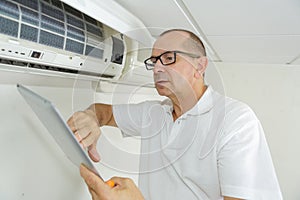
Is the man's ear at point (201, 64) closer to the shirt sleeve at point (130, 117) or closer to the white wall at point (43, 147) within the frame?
the white wall at point (43, 147)

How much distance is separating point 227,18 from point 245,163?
54 centimetres

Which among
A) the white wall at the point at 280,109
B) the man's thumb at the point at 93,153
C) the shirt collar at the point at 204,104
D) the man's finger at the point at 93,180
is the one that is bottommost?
the white wall at the point at 280,109

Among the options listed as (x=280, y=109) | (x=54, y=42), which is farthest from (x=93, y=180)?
(x=280, y=109)

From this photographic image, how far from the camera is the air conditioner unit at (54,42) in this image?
2.44 feet

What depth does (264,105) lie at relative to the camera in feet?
8.00

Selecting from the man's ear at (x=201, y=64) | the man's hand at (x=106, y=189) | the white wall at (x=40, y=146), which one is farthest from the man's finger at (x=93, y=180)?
the man's ear at (x=201, y=64)

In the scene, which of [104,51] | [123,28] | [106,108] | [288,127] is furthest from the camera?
[288,127]

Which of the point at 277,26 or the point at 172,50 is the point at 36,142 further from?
the point at 277,26

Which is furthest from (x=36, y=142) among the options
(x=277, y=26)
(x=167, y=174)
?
(x=277, y=26)

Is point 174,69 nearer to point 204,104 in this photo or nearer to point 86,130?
point 204,104

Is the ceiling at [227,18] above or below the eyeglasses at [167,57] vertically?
above

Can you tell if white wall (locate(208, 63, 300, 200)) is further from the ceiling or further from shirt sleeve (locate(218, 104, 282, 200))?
shirt sleeve (locate(218, 104, 282, 200))

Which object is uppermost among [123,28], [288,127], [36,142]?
[123,28]

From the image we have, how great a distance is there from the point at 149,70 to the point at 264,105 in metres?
1.62
